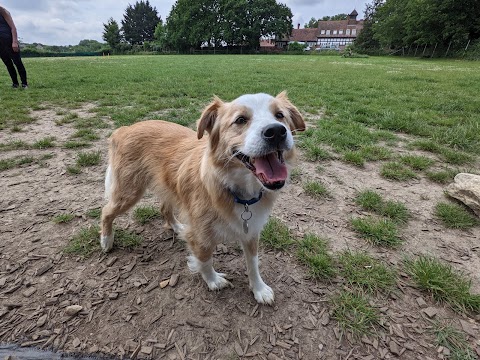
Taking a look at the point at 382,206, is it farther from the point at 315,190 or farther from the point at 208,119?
the point at 208,119

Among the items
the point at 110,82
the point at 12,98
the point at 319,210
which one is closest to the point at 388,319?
the point at 319,210

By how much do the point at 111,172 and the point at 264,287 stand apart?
6.46 ft

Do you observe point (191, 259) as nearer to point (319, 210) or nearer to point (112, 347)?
point (112, 347)

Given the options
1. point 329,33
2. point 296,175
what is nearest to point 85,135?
point 296,175

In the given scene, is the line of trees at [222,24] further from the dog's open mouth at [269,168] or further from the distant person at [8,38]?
the dog's open mouth at [269,168]

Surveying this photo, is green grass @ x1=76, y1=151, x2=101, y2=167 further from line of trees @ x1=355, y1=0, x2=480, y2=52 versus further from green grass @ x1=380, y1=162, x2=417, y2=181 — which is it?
line of trees @ x1=355, y1=0, x2=480, y2=52

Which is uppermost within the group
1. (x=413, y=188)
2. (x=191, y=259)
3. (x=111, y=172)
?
(x=111, y=172)

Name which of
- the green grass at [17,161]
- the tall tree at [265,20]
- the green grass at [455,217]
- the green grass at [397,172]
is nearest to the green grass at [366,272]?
the green grass at [455,217]

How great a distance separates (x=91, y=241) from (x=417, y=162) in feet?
16.3

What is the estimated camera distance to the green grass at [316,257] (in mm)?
2618

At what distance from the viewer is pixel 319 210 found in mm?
3561

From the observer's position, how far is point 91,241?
9.57ft

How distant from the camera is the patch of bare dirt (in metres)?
2.01

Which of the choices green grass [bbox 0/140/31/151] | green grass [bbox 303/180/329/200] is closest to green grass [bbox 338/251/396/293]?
green grass [bbox 303/180/329/200]
